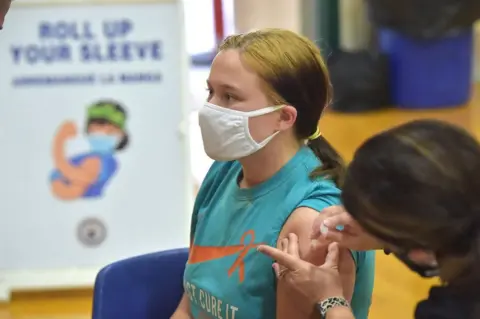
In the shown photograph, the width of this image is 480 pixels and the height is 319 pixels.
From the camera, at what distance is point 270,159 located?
1587 millimetres

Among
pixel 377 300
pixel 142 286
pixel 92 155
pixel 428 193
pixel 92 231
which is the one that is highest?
pixel 428 193

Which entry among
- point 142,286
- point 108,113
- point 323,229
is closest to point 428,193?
point 323,229

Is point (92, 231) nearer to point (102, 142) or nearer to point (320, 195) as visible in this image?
point (102, 142)

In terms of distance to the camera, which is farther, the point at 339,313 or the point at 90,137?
the point at 90,137

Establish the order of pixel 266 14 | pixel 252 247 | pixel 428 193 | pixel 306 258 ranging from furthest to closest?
pixel 266 14
pixel 252 247
pixel 306 258
pixel 428 193

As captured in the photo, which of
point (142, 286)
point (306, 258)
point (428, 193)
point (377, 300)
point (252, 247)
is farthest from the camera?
point (377, 300)

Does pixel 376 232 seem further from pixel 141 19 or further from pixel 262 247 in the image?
pixel 141 19

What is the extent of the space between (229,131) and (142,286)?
50cm

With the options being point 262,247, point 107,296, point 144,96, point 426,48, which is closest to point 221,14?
Result: point 426,48

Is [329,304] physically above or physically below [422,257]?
below

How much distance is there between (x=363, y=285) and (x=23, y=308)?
1799mm

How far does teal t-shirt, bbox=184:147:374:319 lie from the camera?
4.97 feet

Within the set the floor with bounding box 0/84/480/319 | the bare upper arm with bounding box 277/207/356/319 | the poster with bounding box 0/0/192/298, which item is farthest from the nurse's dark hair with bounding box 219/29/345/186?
the poster with bounding box 0/0/192/298

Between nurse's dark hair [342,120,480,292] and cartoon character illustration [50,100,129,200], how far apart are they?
181cm
